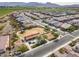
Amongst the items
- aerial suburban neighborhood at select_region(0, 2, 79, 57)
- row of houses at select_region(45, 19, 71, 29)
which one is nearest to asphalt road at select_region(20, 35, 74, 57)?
aerial suburban neighborhood at select_region(0, 2, 79, 57)

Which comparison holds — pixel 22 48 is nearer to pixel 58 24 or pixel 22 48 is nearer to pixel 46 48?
pixel 46 48

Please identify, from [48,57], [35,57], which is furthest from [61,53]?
[35,57]

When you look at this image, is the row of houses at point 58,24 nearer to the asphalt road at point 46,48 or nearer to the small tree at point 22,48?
the asphalt road at point 46,48

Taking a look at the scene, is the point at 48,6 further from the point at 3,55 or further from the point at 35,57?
the point at 3,55

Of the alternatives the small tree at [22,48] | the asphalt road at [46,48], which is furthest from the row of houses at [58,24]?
the small tree at [22,48]

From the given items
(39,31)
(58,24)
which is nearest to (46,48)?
(39,31)

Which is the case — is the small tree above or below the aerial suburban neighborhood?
below

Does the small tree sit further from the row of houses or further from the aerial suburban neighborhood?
the row of houses
